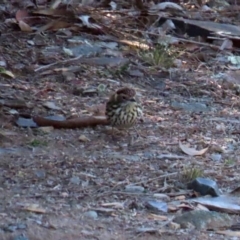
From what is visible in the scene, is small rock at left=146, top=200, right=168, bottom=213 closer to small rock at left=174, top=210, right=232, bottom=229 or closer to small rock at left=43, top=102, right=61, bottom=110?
small rock at left=174, top=210, right=232, bottom=229

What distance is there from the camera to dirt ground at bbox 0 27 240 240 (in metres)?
5.39

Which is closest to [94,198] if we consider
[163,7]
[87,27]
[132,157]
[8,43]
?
[132,157]

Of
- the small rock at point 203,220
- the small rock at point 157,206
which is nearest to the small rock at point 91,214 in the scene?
the small rock at point 157,206

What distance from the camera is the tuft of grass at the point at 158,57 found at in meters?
9.32

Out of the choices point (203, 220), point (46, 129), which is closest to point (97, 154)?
point (46, 129)

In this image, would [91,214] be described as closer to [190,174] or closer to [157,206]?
[157,206]

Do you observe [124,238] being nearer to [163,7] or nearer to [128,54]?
[128,54]

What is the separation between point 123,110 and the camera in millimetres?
7145

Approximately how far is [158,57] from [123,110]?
2.29 metres

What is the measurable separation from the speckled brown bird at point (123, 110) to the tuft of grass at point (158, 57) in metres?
2.13

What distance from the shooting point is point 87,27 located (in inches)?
401

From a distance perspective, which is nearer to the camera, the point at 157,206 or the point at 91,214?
the point at 91,214

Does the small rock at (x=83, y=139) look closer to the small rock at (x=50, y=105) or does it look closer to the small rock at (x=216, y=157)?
the small rock at (x=50, y=105)

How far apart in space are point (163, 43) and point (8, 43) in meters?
1.67
